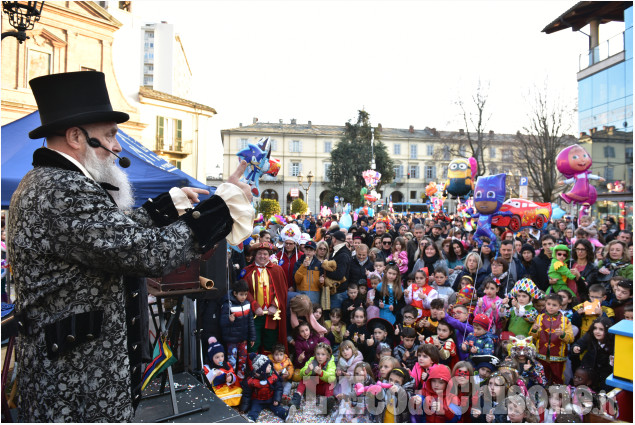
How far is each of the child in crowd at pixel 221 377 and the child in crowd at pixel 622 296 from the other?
4.37 meters

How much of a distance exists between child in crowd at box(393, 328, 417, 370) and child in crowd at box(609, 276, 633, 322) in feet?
7.50

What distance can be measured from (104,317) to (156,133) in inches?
940

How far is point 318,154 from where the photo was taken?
5572 centimetres

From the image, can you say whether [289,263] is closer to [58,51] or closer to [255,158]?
[255,158]

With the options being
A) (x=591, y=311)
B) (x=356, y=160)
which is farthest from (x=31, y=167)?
(x=356, y=160)

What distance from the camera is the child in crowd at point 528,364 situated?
4527 millimetres


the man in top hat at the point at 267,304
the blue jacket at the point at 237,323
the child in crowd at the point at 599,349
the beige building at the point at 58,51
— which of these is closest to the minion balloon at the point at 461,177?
the child in crowd at the point at 599,349

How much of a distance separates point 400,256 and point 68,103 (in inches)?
261

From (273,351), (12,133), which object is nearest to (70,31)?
(12,133)

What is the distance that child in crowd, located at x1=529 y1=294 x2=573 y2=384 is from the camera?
15.5 ft

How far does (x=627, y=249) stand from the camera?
267 inches

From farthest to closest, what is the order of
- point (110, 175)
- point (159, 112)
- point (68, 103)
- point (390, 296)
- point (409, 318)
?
point (159, 112)
point (390, 296)
point (409, 318)
point (110, 175)
point (68, 103)

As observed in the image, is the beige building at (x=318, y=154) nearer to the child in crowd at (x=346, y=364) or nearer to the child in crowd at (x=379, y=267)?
the child in crowd at (x=379, y=267)

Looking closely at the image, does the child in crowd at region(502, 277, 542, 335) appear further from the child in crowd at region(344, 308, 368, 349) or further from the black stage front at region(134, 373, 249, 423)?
the black stage front at region(134, 373, 249, 423)
